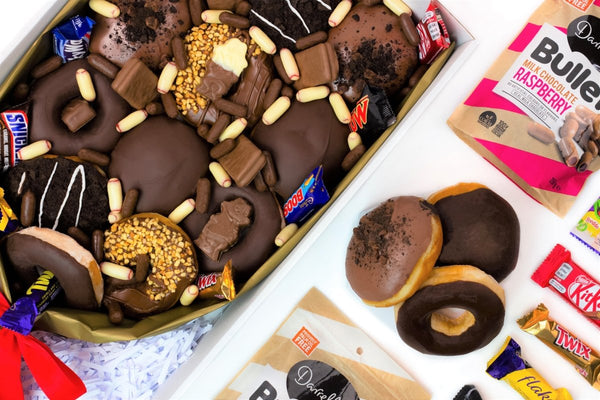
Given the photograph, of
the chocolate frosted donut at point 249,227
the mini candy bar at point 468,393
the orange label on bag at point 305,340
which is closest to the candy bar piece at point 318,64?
the chocolate frosted donut at point 249,227

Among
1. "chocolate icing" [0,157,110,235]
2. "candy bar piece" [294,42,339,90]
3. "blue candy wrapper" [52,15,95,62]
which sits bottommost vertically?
"chocolate icing" [0,157,110,235]

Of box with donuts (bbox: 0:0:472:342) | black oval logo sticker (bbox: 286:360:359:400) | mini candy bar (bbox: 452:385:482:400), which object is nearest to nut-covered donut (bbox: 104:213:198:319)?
box with donuts (bbox: 0:0:472:342)

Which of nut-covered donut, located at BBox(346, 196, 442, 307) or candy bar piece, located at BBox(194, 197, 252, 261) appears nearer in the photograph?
nut-covered donut, located at BBox(346, 196, 442, 307)

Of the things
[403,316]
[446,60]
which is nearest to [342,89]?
[446,60]

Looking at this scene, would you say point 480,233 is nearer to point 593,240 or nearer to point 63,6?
point 593,240

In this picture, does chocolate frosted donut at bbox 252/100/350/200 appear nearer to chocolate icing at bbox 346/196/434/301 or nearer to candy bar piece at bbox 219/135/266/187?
candy bar piece at bbox 219/135/266/187

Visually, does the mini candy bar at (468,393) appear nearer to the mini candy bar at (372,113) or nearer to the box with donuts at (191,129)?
the box with donuts at (191,129)
